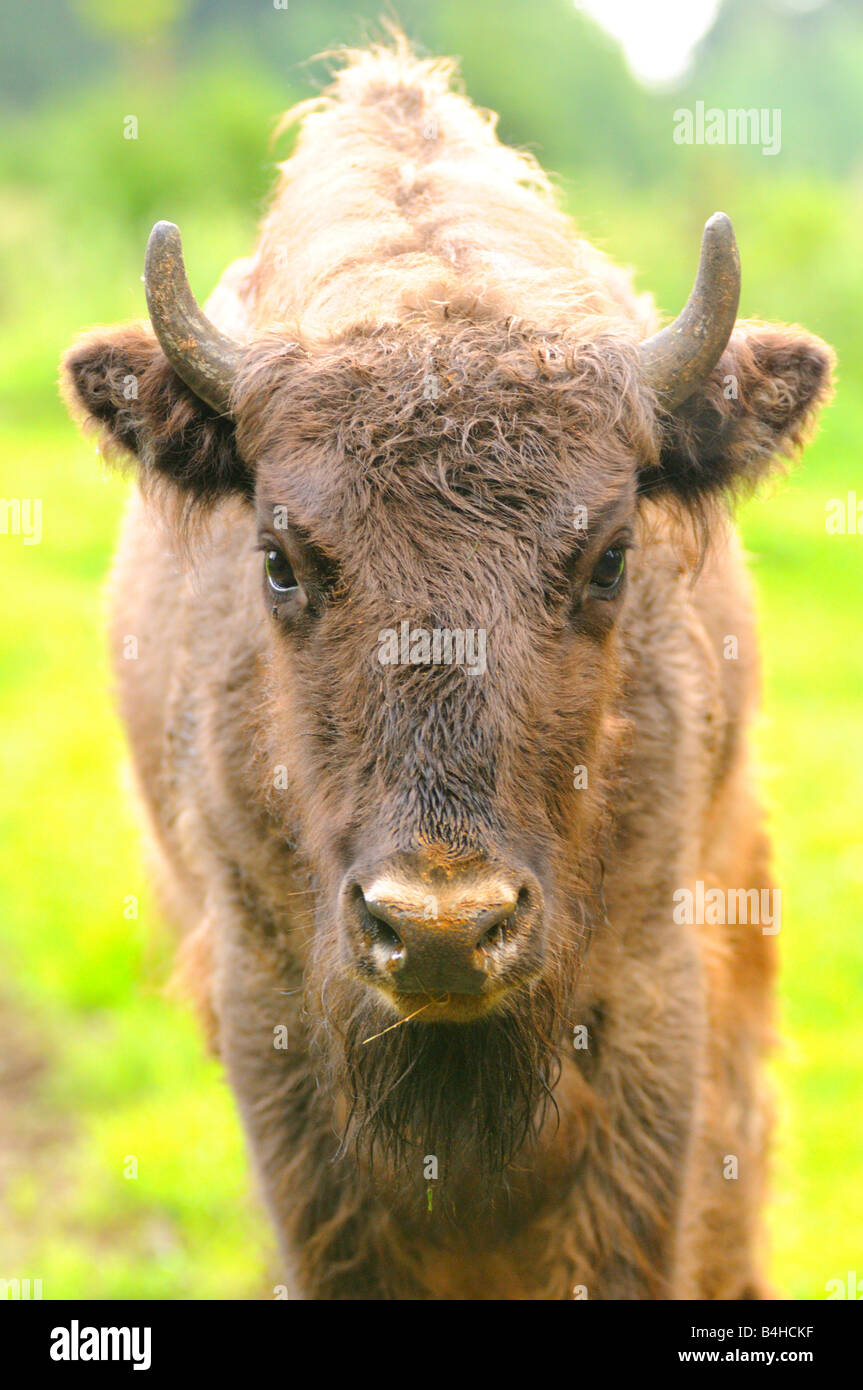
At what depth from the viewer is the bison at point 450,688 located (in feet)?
11.3

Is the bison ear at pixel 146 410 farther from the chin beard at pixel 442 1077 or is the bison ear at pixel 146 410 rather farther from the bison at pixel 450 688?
the chin beard at pixel 442 1077

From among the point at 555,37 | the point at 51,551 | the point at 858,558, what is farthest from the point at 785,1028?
the point at 555,37

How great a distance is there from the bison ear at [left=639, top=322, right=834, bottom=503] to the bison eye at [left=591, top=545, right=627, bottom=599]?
0.35 m

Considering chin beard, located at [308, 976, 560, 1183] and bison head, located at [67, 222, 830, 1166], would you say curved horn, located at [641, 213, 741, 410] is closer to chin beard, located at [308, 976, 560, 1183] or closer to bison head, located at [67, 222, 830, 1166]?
bison head, located at [67, 222, 830, 1166]

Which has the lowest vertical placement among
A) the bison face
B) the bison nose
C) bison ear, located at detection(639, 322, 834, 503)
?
the bison nose

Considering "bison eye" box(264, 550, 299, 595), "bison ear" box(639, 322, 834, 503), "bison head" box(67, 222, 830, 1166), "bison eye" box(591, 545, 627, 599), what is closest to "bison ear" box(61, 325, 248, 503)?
"bison head" box(67, 222, 830, 1166)

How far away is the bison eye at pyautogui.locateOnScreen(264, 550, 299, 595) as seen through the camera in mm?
3816

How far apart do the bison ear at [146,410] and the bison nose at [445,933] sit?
144 centimetres

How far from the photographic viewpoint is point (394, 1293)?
4.49m

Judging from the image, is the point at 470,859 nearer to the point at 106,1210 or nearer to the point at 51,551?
the point at 106,1210

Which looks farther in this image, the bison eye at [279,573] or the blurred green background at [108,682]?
the blurred green background at [108,682]

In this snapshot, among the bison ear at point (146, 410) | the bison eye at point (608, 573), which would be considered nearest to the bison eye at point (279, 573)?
the bison ear at point (146, 410)

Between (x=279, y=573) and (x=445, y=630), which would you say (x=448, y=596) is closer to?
(x=445, y=630)

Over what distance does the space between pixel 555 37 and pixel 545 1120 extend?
34.0m
